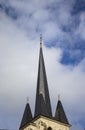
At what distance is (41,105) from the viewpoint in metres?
40.7

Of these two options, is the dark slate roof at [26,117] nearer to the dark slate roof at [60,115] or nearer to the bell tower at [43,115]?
the bell tower at [43,115]

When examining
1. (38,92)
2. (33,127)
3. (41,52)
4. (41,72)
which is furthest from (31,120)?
(41,52)

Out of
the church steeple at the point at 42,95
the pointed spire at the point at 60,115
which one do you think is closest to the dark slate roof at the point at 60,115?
the pointed spire at the point at 60,115

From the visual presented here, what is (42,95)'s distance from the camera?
41.9 metres

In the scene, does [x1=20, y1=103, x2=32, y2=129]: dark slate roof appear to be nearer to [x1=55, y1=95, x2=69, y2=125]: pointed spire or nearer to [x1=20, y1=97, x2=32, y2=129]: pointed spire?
[x1=20, y1=97, x2=32, y2=129]: pointed spire

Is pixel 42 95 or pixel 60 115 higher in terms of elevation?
pixel 42 95

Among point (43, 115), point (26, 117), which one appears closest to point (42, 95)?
point (43, 115)

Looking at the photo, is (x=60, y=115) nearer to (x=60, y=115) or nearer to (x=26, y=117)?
(x=60, y=115)

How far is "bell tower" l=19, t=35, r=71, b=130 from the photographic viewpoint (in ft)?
132

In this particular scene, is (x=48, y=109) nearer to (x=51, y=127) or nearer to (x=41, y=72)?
(x=51, y=127)

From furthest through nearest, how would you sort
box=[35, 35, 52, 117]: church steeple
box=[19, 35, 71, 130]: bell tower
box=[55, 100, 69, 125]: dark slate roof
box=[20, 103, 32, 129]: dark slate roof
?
box=[55, 100, 69, 125]: dark slate roof → box=[20, 103, 32, 129]: dark slate roof → box=[35, 35, 52, 117]: church steeple → box=[19, 35, 71, 130]: bell tower

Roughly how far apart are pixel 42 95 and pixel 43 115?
276 cm

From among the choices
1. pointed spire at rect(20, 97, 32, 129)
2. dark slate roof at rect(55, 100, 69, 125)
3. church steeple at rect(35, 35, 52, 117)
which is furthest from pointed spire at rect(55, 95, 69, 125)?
pointed spire at rect(20, 97, 32, 129)

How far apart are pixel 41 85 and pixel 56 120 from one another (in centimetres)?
465
